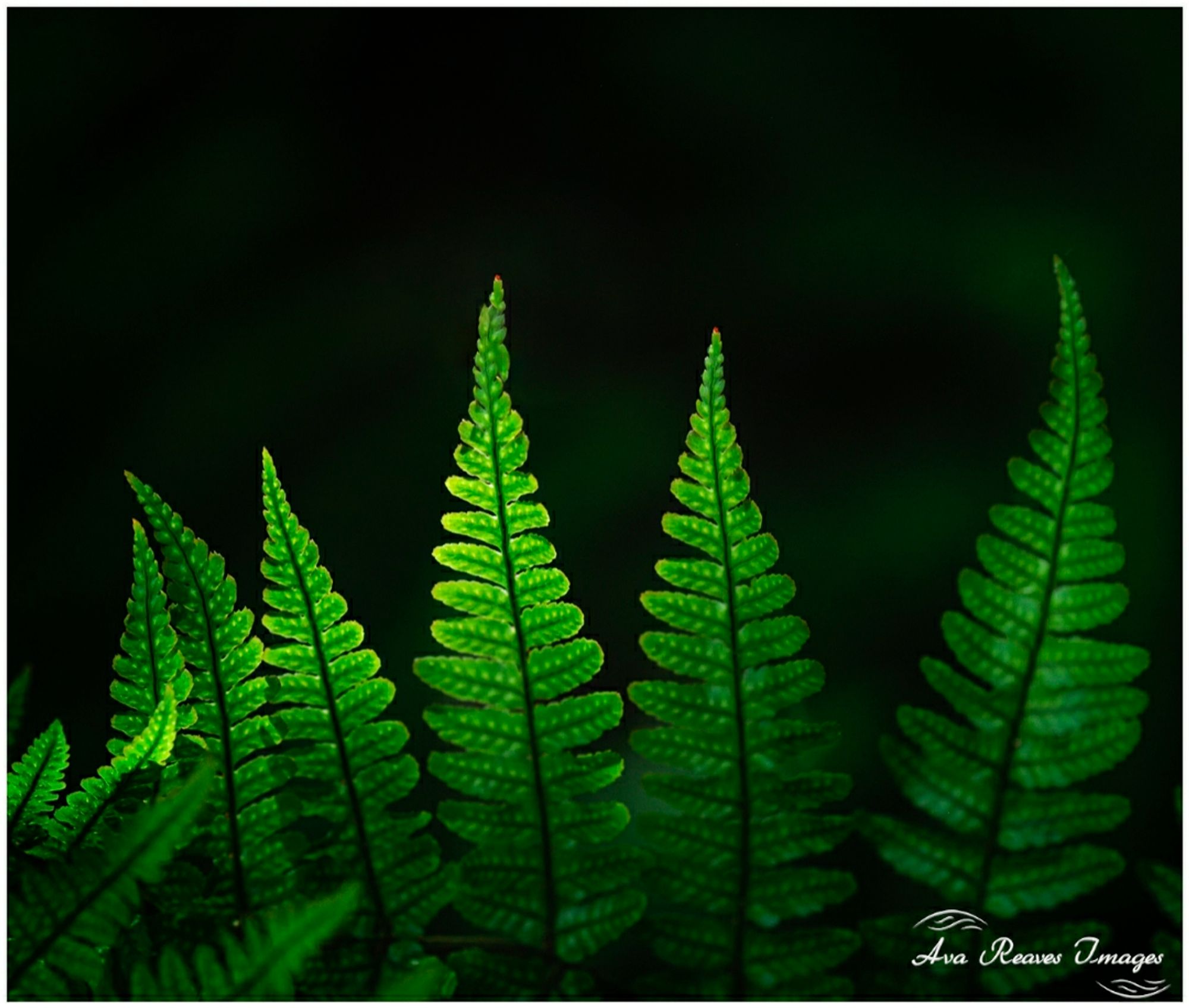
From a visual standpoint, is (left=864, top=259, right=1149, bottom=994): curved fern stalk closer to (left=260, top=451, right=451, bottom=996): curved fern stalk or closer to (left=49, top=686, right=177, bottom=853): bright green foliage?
(left=260, top=451, right=451, bottom=996): curved fern stalk

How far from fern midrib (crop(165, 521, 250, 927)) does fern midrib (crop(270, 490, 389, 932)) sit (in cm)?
6

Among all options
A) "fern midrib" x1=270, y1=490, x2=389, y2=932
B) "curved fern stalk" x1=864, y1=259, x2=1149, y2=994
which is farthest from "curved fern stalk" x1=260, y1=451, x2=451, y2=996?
"curved fern stalk" x1=864, y1=259, x2=1149, y2=994

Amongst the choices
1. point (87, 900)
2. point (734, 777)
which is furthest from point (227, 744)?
point (734, 777)

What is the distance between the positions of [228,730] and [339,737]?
0.06 metres

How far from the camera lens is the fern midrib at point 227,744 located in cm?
55

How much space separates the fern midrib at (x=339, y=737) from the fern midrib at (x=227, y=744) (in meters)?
0.06

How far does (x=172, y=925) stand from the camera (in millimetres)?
551

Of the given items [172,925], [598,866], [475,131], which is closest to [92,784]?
[172,925]

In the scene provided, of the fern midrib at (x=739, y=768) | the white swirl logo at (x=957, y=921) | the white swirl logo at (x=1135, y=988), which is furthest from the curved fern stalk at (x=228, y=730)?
the white swirl logo at (x=1135, y=988)

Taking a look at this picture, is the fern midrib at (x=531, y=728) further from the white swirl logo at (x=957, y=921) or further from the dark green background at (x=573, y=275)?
the dark green background at (x=573, y=275)

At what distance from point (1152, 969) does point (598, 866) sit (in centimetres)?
31

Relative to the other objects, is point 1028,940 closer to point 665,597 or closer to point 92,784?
point 665,597

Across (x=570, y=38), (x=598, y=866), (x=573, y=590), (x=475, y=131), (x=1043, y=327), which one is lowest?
(x=598, y=866)

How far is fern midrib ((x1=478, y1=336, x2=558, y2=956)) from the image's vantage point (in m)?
0.54
